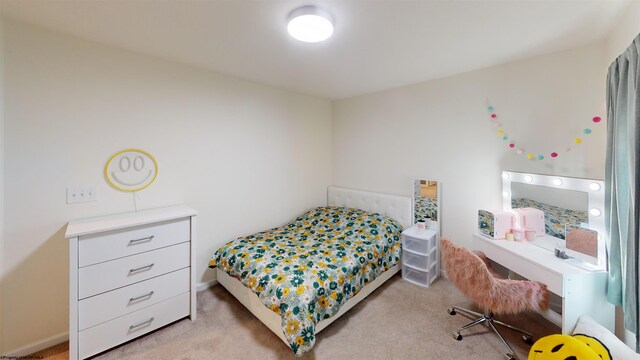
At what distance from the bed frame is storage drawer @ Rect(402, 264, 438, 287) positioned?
0.36 feet

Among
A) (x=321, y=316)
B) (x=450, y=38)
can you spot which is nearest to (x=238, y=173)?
(x=321, y=316)

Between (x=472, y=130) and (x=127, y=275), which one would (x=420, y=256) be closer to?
(x=472, y=130)

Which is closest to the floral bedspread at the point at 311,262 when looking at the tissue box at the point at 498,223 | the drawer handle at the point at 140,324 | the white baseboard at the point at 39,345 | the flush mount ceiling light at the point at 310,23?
the drawer handle at the point at 140,324

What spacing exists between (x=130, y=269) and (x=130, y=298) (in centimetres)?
22

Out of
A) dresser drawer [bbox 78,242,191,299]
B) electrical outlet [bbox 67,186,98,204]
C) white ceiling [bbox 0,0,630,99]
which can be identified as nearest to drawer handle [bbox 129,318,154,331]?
dresser drawer [bbox 78,242,191,299]

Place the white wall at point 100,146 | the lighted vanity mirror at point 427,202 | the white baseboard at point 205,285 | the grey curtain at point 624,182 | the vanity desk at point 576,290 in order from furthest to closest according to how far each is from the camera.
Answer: the lighted vanity mirror at point 427,202, the white baseboard at point 205,285, the white wall at point 100,146, the vanity desk at point 576,290, the grey curtain at point 624,182

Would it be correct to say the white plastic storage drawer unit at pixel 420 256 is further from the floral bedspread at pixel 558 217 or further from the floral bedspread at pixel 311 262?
the floral bedspread at pixel 558 217

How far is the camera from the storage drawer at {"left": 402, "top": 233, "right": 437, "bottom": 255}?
2.64m

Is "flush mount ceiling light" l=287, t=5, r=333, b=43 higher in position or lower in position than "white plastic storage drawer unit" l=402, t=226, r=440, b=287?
higher

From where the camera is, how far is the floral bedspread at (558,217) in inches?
72.3

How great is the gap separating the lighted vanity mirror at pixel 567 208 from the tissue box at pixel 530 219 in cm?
3

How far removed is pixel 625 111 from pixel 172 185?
11.2 ft

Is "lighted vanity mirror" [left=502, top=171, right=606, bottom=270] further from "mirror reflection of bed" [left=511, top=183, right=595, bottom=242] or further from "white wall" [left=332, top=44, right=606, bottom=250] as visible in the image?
"white wall" [left=332, top=44, right=606, bottom=250]

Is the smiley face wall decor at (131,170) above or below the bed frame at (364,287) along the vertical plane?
above
